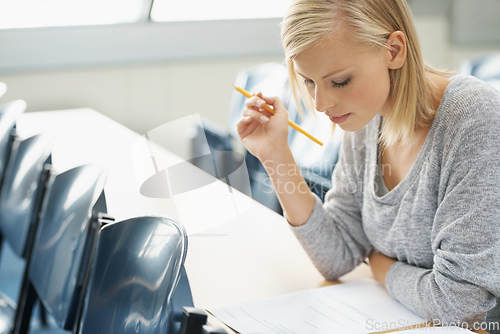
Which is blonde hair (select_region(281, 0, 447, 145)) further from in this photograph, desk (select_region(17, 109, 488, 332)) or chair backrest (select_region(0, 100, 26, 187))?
chair backrest (select_region(0, 100, 26, 187))

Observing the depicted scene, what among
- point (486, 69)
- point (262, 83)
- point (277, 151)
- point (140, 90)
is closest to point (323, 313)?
point (277, 151)

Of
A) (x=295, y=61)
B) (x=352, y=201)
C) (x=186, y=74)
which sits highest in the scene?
(x=186, y=74)

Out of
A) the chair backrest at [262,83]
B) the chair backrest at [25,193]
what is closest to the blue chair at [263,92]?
the chair backrest at [262,83]

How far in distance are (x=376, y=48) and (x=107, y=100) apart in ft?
10.7

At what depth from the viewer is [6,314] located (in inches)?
71.2

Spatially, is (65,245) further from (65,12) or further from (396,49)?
(65,12)

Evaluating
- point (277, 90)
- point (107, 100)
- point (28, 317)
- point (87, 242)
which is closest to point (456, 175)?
point (87, 242)

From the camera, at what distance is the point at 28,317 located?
1.69 meters

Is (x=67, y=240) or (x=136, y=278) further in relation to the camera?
(x=67, y=240)

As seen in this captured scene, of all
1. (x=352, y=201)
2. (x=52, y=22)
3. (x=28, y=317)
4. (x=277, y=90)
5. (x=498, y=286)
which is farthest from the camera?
(x=52, y=22)

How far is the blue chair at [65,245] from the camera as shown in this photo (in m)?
1.39

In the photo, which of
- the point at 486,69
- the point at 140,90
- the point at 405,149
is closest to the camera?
the point at 405,149

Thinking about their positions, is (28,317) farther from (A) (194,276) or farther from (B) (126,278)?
(B) (126,278)

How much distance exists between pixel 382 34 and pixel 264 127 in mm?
347
